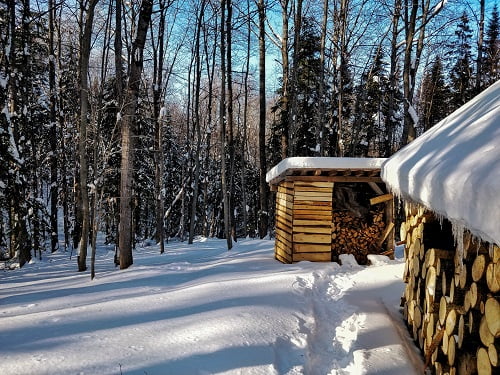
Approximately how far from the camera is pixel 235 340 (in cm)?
381

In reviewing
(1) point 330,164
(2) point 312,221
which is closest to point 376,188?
(1) point 330,164

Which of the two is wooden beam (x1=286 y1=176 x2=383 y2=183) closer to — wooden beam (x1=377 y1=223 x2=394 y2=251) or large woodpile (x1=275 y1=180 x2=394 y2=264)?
large woodpile (x1=275 y1=180 x2=394 y2=264)

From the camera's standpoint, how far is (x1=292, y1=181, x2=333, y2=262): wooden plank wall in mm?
8555

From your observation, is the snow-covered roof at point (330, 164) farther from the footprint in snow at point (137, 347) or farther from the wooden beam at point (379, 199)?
the footprint in snow at point (137, 347)

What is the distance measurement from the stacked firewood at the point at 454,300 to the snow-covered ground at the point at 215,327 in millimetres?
447

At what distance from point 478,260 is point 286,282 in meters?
3.75

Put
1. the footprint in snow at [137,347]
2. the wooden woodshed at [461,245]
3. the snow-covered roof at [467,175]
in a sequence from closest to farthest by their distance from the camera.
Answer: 1. the snow-covered roof at [467,175]
2. the wooden woodshed at [461,245]
3. the footprint in snow at [137,347]

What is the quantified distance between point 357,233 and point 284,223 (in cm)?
186

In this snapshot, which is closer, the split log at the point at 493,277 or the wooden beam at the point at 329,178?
the split log at the point at 493,277

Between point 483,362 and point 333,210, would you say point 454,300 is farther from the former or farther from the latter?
point 333,210

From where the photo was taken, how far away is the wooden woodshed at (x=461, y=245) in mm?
2066

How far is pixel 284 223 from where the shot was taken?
9391 mm

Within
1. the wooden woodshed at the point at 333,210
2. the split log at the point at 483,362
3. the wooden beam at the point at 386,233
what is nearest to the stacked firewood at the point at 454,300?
the split log at the point at 483,362

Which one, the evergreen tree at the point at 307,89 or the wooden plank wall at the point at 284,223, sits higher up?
the evergreen tree at the point at 307,89
